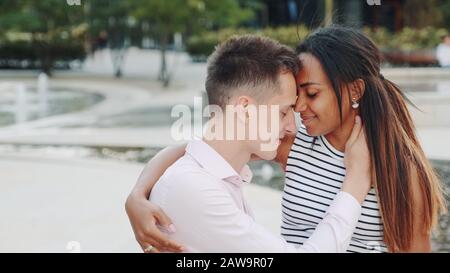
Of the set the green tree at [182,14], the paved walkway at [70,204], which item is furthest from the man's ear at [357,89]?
the green tree at [182,14]

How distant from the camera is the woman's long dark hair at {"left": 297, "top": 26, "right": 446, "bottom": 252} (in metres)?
2.00

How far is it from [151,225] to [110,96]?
1914cm

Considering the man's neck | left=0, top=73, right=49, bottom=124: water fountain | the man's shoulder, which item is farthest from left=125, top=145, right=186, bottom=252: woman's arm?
left=0, top=73, right=49, bottom=124: water fountain

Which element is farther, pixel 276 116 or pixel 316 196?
pixel 316 196

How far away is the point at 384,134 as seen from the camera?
2.04 metres

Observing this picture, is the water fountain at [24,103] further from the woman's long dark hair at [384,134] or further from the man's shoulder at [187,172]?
the man's shoulder at [187,172]

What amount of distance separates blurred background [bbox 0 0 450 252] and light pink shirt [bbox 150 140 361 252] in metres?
0.63

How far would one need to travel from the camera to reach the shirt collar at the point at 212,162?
1807 mm

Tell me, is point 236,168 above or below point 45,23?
above

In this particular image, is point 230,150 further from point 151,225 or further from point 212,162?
point 151,225

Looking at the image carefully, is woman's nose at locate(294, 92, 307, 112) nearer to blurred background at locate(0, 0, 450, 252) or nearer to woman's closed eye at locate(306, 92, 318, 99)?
woman's closed eye at locate(306, 92, 318, 99)

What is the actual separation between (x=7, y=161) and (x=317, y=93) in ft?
26.5

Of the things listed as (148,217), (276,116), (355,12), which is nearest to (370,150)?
(276,116)

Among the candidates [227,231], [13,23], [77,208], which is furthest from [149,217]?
[13,23]
